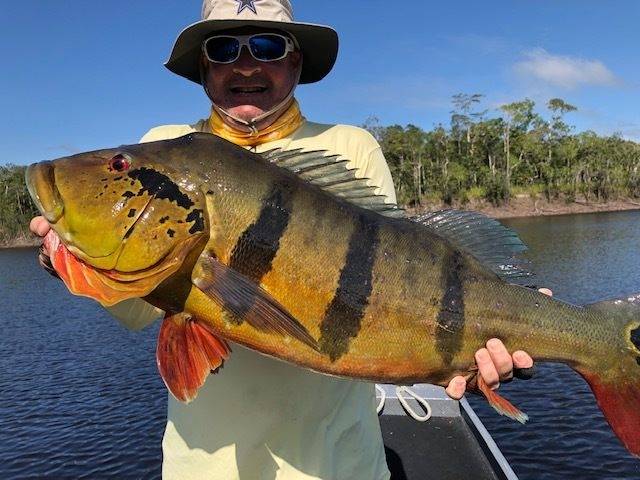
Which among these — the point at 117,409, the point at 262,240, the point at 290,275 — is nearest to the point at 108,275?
the point at 262,240

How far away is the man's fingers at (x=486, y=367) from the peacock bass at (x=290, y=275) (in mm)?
33

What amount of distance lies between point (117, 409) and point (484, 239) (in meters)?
14.3

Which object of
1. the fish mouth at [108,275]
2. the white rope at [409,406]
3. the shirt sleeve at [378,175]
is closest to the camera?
the fish mouth at [108,275]

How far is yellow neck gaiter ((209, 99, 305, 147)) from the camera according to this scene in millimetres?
3291

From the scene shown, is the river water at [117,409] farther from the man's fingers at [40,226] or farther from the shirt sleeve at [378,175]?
the man's fingers at [40,226]

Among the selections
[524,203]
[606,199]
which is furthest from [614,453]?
[606,199]

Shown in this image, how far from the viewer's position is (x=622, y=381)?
294 cm

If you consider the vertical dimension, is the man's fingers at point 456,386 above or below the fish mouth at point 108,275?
below

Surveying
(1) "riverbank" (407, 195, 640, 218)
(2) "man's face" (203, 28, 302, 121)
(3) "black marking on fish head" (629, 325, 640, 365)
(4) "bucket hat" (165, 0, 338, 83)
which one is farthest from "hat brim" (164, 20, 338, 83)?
(1) "riverbank" (407, 195, 640, 218)

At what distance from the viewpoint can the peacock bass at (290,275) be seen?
2.44m

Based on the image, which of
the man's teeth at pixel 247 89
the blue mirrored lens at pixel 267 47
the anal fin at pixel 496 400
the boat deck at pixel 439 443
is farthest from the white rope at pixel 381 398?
the blue mirrored lens at pixel 267 47

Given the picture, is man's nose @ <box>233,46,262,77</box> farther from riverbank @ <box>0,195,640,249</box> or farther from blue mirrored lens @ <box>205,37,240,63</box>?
riverbank @ <box>0,195,640,249</box>

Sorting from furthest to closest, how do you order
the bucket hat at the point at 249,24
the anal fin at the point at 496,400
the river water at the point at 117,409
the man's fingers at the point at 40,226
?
1. the river water at the point at 117,409
2. the bucket hat at the point at 249,24
3. the anal fin at the point at 496,400
4. the man's fingers at the point at 40,226

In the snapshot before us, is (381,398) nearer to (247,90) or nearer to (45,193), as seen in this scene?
(247,90)
